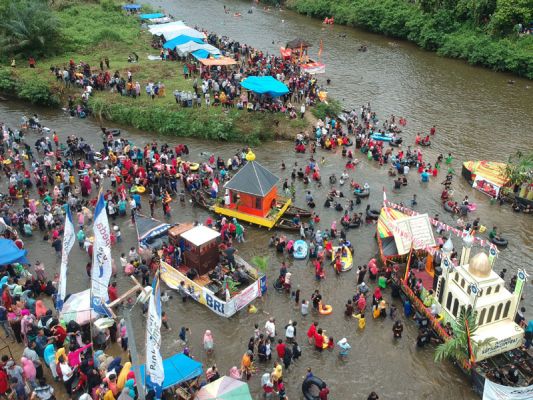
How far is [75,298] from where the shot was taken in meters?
20.4

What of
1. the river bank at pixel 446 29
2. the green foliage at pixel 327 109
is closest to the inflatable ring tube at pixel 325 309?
the green foliage at pixel 327 109

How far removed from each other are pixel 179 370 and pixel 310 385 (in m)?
4.62

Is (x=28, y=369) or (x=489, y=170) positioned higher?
(x=489, y=170)

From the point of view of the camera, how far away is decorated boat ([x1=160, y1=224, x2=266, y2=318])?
22.8m

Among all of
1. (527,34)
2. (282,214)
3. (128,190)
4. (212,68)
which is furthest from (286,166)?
(527,34)

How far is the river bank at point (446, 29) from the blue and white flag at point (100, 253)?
169 ft

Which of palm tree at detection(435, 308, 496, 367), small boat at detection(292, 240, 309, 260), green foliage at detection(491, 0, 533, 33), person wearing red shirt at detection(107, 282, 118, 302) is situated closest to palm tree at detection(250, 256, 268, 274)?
small boat at detection(292, 240, 309, 260)

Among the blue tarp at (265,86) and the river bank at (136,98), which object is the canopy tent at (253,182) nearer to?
the river bank at (136,98)

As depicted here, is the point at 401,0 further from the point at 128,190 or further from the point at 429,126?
the point at 128,190

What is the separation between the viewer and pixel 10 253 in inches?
895

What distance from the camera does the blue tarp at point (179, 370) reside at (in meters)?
→ 17.3

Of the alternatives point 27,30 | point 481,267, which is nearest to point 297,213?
point 481,267

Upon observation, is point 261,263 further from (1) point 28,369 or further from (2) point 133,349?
(2) point 133,349

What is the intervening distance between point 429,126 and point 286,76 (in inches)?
534
